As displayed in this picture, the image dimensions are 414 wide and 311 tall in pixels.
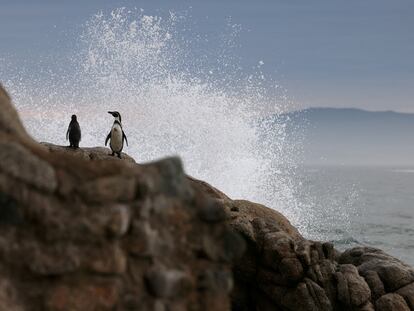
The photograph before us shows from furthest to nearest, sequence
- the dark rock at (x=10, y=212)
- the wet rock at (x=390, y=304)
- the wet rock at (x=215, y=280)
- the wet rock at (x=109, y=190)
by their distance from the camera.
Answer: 1. the wet rock at (x=390, y=304)
2. the wet rock at (x=215, y=280)
3. the wet rock at (x=109, y=190)
4. the dark rock at (x=10, y=212)

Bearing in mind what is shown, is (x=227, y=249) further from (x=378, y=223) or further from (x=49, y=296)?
(x=378, y=223)

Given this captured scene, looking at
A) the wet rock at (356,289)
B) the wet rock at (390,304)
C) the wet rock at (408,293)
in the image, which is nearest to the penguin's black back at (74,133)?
the wet rock at (356,289)

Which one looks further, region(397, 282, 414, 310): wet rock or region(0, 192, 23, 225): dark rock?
region(397, 282, 414, 310): wet rock

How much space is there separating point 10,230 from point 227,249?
2.35 meters

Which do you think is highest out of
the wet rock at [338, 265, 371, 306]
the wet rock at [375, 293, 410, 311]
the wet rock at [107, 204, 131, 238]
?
the wet rock at [107, 204, 131, 238]

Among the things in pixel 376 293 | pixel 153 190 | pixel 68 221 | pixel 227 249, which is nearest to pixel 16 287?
pixel 68 221

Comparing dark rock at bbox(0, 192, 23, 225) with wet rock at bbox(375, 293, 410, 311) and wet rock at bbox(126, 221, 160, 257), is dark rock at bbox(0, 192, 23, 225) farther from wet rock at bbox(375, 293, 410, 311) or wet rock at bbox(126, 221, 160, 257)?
wet rock at bbox(375, 293, 410, 311)

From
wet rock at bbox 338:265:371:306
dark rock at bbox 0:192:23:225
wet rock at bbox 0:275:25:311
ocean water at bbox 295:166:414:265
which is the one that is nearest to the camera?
wet rock at bbox 0:275:25:311

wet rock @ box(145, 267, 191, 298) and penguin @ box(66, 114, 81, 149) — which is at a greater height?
penguin @ box(66, 114, 81, 149)

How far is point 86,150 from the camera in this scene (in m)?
25.1

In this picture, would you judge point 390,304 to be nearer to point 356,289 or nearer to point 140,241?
point 356,289

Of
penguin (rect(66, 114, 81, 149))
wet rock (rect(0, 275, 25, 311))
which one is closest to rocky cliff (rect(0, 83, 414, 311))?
wet rock (rect(0, 275, 25, 311))

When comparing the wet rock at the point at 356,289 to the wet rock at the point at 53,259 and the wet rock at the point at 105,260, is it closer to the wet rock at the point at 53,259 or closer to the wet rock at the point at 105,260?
the wet rock at the point at 105,260

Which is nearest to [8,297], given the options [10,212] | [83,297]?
[83,297]
